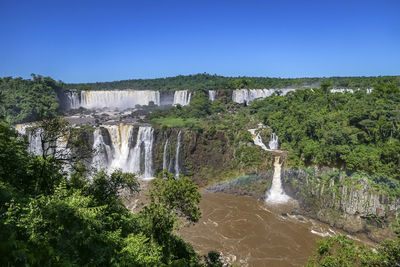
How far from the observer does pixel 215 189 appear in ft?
92.7

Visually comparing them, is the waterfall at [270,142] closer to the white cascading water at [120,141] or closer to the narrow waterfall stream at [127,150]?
the narrow waterfall stream at [127,150]

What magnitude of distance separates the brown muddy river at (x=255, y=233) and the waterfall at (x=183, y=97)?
A: 2963 cm

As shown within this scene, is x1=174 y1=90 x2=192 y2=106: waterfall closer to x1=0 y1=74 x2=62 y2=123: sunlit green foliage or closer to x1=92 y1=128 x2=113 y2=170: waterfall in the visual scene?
x1=0 y1=74 x2=62 y2=123: sunlit green foliage

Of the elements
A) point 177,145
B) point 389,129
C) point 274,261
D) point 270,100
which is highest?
point 270,100

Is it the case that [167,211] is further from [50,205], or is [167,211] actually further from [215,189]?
[215,189]

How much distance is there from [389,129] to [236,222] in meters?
17.8

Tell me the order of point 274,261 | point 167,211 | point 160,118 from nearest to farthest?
1. point 167,211
2. point 274,261
3. point 160,118

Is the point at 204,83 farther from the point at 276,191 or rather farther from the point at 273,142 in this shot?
the point at 276,191

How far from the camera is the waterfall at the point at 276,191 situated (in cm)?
2531

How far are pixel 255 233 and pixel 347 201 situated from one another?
27.5 feet

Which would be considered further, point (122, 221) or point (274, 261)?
point (274, 261)

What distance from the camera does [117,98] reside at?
1955 inches

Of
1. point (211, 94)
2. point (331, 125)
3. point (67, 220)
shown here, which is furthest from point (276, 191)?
point (211, 94)

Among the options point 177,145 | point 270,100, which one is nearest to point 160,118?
point 177,145
